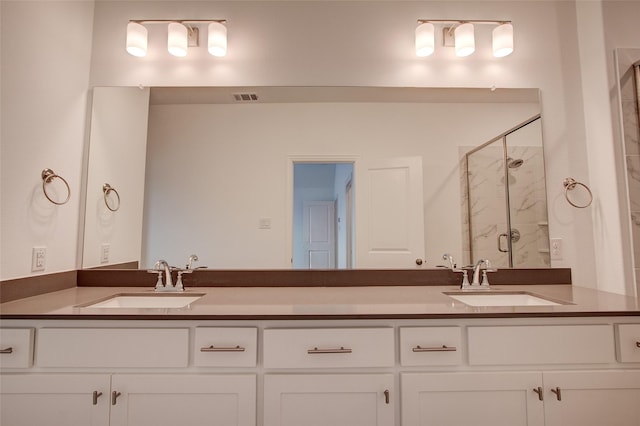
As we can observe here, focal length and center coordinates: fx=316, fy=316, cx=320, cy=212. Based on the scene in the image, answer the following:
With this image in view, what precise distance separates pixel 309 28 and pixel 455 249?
1525 millimetres

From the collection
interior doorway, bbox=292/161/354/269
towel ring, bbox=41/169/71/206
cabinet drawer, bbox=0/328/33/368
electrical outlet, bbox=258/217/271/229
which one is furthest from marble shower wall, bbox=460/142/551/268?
towel ring, bbox=41/169/71/206

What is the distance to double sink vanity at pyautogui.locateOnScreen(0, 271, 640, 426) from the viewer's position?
107 centimetres

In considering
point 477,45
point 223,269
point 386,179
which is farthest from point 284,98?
point 477,45

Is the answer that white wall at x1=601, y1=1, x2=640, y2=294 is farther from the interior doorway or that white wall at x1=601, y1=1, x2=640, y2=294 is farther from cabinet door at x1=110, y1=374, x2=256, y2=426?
cabinet door at x1=110, y1=374, x2=256, y2=426

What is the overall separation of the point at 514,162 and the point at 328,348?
153cm

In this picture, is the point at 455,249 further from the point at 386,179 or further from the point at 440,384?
the point at 440,384

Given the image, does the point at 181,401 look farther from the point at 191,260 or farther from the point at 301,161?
the point at 301,161

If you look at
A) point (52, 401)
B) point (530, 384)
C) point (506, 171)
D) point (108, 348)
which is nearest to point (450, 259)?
point (506, 171)

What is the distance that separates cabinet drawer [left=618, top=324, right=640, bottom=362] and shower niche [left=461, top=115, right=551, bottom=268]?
67cm

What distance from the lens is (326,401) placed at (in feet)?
3.53

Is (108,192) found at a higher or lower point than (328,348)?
higher

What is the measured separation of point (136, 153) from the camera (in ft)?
6.04

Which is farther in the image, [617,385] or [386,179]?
[386,179]

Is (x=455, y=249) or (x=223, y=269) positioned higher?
(x=455, y=249)
